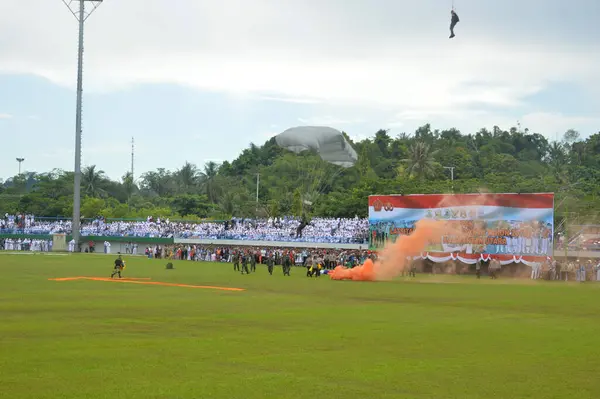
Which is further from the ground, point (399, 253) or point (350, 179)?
point (350, 179)

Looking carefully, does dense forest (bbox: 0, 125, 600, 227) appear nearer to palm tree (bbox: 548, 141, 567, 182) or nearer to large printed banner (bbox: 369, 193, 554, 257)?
palm tree (bbox: 548, 141, 567, 182)

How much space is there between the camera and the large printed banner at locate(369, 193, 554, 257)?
5391 cm

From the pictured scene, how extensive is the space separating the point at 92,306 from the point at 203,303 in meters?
4.53

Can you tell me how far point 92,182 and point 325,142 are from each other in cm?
5185

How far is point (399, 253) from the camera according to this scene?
56.3 metres

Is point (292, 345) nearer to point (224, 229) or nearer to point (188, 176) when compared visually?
point (224, 229)

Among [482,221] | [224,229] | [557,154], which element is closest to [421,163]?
[224,229]

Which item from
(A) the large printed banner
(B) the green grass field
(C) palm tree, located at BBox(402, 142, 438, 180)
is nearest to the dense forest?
(C) palm tree, located at BBox(402, 142, 438, 180)

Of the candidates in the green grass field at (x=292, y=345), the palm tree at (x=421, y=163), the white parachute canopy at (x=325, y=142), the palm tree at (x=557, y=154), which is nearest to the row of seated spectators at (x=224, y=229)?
the white parachute canopy at (x=325, y=142)

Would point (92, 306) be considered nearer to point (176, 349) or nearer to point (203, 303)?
point (203, 303)

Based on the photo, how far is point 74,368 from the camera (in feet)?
50.0

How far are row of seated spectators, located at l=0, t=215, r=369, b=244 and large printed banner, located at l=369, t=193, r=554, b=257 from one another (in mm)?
11053

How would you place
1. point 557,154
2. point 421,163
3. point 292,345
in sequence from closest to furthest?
1. point 292,345
2. point 421,163
3. point 557,154

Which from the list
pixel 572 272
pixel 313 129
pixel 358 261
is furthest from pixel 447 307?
pixel 313 129
